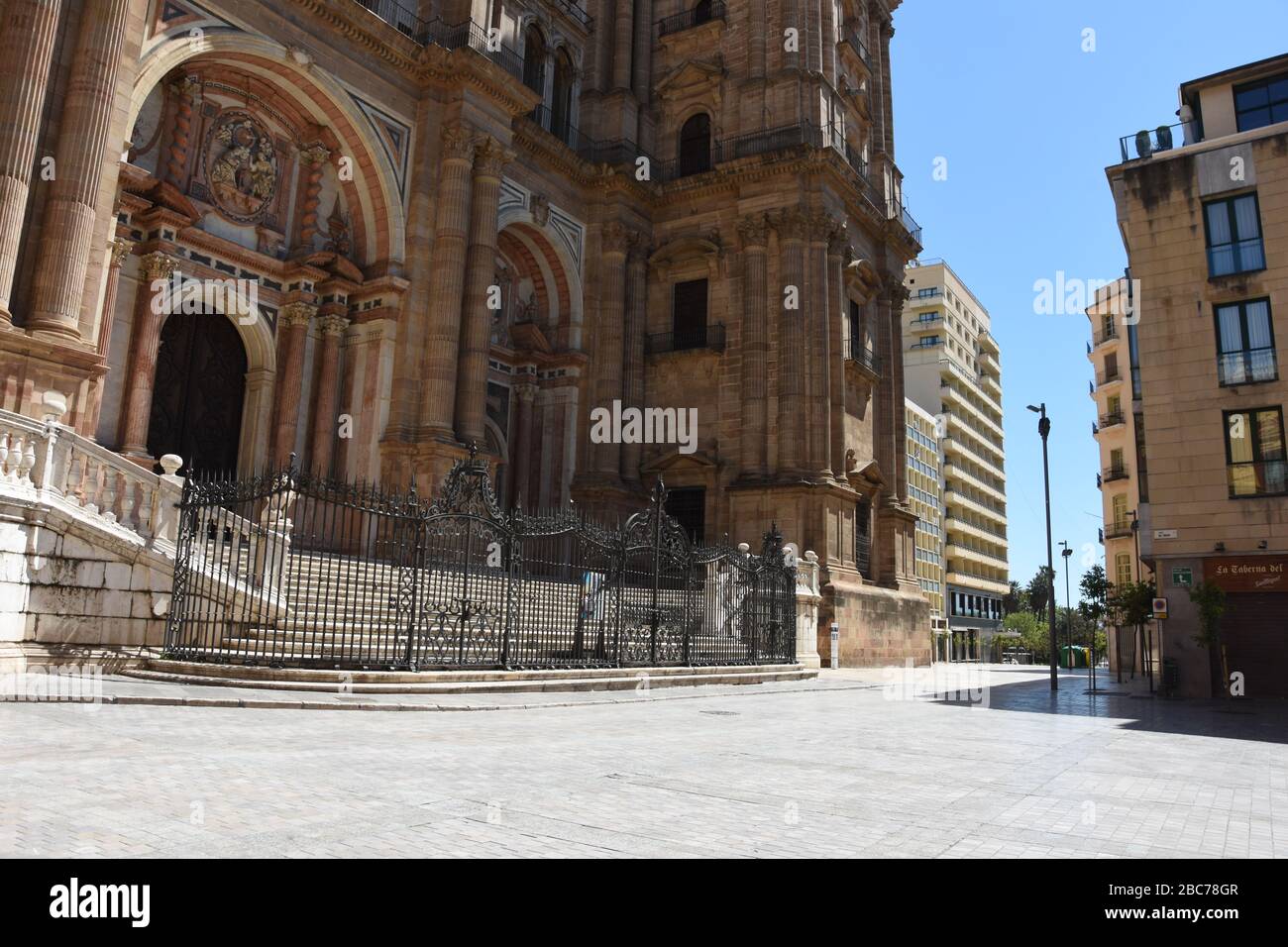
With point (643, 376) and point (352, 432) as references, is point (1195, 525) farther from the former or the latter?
point (352, 432)

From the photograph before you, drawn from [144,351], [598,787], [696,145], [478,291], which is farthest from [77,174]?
[696,145]

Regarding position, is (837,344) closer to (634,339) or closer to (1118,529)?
(634,339)

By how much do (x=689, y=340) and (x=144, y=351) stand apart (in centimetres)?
1735

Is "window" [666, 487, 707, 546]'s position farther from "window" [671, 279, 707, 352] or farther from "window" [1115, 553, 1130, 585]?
"window" [1115, 553, 1130, 585]

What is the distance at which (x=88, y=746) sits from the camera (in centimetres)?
646

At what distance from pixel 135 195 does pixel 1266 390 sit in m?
25.0

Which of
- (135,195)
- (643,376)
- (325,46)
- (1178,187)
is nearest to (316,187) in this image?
(325,46)

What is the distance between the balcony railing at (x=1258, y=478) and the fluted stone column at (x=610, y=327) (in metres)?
16.9

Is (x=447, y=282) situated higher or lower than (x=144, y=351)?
higher

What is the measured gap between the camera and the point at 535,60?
30516 mm

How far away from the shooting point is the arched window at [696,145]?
106 ft

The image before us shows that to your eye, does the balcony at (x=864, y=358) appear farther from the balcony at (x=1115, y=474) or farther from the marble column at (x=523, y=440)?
the balcony at (x=1115, y=474)

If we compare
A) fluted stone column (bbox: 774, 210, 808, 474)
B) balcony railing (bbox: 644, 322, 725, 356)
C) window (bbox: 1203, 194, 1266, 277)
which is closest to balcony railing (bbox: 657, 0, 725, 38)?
fluted stone column (bbox: 774, 210, 808, 474)

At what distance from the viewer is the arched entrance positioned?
20.2 metres
